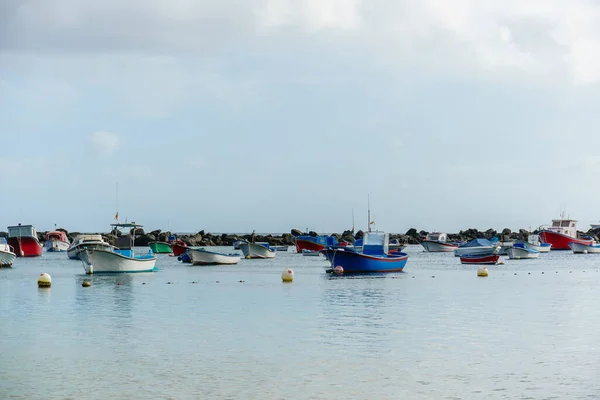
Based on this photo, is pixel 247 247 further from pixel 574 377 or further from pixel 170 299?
pixel 574 377

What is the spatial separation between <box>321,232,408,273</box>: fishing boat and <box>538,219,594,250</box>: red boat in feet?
235

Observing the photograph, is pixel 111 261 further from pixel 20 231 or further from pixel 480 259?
pixel 20 231

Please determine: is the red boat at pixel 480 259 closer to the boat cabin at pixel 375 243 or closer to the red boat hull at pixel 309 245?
the boat cabin at pixel 375 243

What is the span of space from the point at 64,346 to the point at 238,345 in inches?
212

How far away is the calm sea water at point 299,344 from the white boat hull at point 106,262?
1197cm

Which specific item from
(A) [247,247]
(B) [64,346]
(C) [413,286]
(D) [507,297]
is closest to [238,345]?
(B) [64,346]

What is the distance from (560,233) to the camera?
132500mm

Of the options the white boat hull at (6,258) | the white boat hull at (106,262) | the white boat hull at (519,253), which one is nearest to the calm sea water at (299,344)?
the white boat hull at (106,262)

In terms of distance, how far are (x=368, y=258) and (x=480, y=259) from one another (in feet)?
92.1

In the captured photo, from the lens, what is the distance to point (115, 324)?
31.4 m

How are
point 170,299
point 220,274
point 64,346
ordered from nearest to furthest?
point 64,346, point 170,299, point 220,274

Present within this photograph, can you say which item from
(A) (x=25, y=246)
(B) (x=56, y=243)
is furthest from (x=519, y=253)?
(B) (x=56, y=243)

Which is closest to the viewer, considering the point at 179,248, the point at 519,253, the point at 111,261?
the point at 111,261

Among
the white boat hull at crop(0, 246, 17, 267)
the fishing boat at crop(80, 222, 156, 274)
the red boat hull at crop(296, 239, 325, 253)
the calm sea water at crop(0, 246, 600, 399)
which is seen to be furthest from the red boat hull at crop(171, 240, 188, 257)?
the calm sea water at crop(0, 246, 600, 399)
